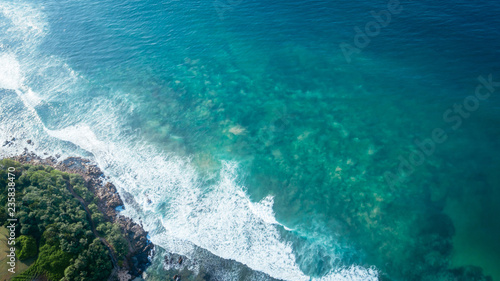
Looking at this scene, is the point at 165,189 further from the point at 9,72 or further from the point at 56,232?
the point at 9,72

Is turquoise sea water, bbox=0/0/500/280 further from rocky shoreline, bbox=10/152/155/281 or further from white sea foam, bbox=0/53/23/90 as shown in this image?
rocky shoreline, bbox=10/152/155/281

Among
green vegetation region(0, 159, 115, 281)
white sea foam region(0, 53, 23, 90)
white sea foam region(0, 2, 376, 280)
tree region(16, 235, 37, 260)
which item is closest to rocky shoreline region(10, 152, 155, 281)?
white sea foam region(0, 2, 376, 280)

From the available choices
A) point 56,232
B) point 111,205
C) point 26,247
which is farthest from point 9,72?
point 56,232

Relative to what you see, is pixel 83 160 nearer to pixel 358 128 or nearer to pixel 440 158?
pixel 358 128

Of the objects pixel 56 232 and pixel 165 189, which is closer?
pixel 56 232

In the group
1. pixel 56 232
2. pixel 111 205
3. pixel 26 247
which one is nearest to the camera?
pixel 26 247

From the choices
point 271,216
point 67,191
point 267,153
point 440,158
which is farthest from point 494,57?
point 67,191
